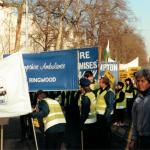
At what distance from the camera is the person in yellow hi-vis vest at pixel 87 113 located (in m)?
11.5

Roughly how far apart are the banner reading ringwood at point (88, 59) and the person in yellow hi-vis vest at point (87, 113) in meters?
2.22

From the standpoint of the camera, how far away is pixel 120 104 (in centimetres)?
1902

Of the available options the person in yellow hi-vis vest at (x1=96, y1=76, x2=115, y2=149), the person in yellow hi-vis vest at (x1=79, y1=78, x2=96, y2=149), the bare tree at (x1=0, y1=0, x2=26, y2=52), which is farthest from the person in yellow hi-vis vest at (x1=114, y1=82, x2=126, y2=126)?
the bare tree at (x1=0, y1=0, x2=26, y2=52)

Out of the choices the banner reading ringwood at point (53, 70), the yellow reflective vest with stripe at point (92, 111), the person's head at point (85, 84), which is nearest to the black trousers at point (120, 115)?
the banner reading ringwood at point (53, 70)

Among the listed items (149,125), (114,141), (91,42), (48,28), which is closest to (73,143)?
(114,141)

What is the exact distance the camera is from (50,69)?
14266mm

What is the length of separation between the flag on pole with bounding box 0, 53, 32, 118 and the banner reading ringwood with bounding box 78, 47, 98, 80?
4176mm

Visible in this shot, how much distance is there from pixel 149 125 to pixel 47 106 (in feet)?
11.1

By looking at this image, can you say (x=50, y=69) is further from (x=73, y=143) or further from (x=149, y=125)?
(x=149, y=125)

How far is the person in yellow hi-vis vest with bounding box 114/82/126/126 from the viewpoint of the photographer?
18.7 metres

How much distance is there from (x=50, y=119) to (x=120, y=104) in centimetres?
894

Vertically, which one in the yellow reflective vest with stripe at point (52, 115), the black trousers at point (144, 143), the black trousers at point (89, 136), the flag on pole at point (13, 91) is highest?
the flag on pole at point (13, 91)

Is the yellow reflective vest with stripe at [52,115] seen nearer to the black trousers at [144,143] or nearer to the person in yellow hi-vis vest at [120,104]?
the black trousers at [144,143]

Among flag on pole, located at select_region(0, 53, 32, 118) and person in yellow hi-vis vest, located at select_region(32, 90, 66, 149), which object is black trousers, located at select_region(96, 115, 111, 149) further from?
flag on pole, located at select_region(0, 53, 32, 118)
